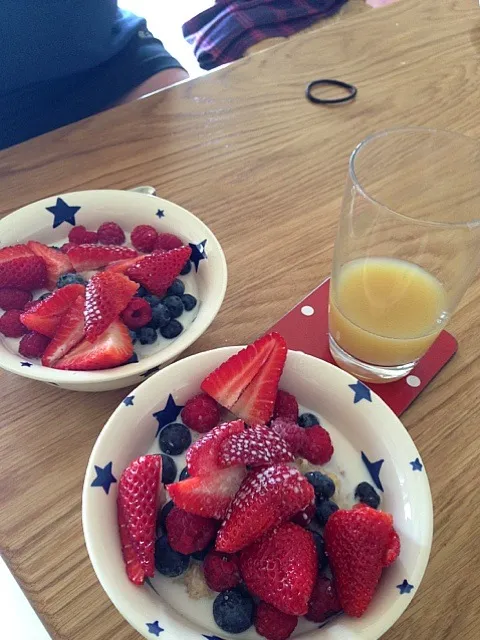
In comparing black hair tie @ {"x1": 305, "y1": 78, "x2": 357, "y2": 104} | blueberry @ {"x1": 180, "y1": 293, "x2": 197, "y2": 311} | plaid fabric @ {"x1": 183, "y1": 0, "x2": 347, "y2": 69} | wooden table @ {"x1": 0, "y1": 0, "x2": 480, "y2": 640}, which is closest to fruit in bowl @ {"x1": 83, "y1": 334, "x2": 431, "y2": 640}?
wooden table @ {"x1": 0, "y1": 0, "x2": 480, "y2": 640}

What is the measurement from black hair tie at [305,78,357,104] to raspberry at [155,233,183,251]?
56cm

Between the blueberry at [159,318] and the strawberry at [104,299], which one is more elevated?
the strawberry at [104,299]

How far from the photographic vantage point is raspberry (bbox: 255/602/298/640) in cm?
53

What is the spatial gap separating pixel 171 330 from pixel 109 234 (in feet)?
0.71

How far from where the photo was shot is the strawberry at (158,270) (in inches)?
31.5

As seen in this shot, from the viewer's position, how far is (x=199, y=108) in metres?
1.20

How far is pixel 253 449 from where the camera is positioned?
0.57 m

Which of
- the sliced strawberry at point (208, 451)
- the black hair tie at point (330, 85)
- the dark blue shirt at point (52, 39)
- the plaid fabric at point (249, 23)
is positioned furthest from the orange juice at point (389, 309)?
the plaid fabric at point (249, 23)

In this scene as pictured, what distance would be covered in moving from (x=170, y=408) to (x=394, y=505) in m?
0.26

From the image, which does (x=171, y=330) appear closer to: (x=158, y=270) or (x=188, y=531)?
(x=158, y=270)

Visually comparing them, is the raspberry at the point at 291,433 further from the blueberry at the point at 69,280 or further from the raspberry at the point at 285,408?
the blueberry at the point at 69,280

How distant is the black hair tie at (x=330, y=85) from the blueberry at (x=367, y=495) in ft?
2.91

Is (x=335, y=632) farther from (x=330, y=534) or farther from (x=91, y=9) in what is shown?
(x=91, y=9)

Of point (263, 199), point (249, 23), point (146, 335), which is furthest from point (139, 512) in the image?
point (249, 23)
